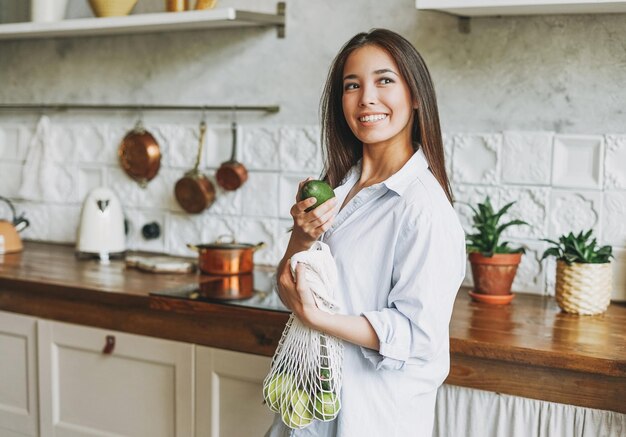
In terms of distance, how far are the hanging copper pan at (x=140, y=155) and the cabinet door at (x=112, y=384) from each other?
2.52ft

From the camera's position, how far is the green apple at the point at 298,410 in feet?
5.20

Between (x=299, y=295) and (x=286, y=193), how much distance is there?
1.29 metres

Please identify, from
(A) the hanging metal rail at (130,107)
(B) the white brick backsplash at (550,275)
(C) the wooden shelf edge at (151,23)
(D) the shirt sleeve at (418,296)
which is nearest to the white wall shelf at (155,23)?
(C) the wooden shelf edge at (151,23)

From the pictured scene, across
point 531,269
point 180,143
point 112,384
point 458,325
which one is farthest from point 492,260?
point 180,143

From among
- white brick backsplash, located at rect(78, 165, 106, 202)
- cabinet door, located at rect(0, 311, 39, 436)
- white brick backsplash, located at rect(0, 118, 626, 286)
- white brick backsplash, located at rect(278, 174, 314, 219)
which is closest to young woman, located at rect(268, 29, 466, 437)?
white brick backsplash, located at rect(0, 118, 626, 286)

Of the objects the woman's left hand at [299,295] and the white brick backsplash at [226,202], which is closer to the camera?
the woman's left hand at [299,295]

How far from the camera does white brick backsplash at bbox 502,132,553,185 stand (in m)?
2.39

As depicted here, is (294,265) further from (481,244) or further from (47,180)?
(47,180)

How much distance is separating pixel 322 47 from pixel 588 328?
128cm

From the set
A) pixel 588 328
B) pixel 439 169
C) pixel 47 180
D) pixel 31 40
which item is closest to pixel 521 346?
pixel 588 328

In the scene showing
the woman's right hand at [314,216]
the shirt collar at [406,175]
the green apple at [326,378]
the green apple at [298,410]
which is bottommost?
→ the green apple at [298,410]

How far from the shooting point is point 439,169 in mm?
1657

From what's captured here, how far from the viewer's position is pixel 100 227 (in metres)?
2.96

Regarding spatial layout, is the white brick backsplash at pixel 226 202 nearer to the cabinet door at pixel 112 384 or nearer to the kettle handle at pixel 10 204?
the cabinet door at pixel 112 384
